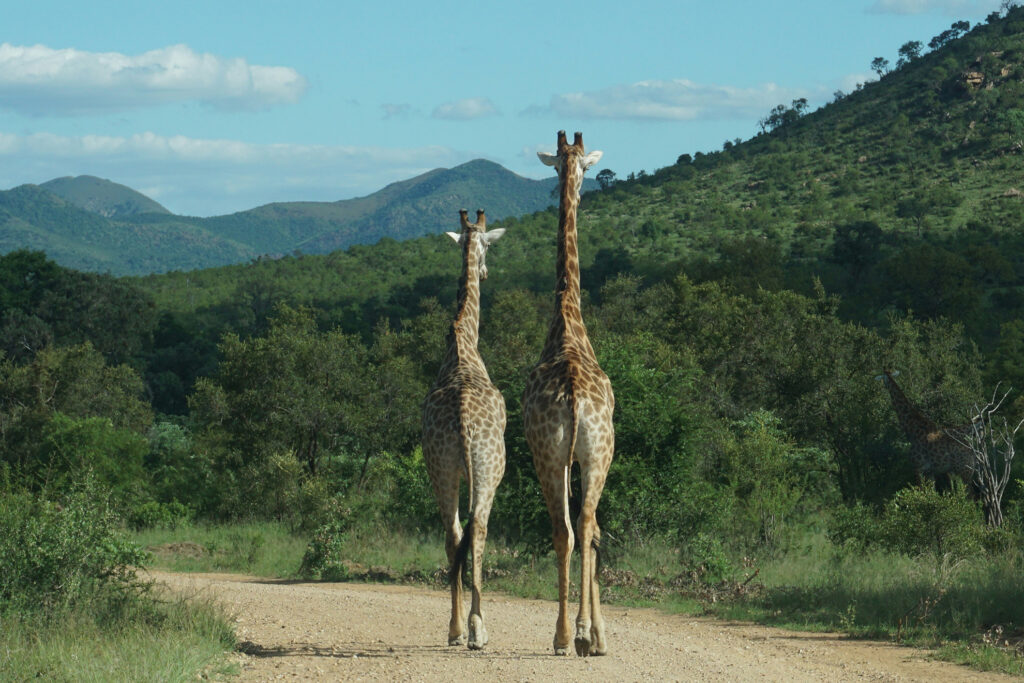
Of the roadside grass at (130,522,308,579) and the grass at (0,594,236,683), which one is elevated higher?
the grass at (0,594,236,683)

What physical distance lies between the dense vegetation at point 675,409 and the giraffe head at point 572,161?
4723mm

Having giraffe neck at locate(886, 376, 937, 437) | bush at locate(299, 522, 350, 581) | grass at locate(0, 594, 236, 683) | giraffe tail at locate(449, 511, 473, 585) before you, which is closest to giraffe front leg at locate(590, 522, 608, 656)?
giraffe tail at locate(449, 511, 473, 585)

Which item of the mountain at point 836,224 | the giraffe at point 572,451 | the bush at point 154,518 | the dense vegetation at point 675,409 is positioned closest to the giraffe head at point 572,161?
the giraffe at point 572,451

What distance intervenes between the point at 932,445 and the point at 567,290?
1100cm

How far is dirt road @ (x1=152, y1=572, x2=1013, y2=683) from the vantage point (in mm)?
8125

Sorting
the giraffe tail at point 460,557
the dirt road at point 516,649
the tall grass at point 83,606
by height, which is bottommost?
the dirt road at point 516,649

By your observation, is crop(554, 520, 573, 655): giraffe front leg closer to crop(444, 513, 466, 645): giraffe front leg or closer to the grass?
crop(444, 513, 466, 645): giraffe front leg

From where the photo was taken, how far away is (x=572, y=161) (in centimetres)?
1027

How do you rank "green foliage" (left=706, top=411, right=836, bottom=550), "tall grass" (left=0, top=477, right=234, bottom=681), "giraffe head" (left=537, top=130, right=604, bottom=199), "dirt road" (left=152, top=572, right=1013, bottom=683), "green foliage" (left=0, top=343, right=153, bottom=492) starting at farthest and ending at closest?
"green foliage" (left=0, top=343, right=153, bottom=492) < "green foliage" (left=706, top=411, right=836, bottom=550) < "giraffe head" (left=537, top=130, right=604, bottom=199) < "dirt road" (left=152, top=572, right=1013, bottom=683) < "tall grass" (left=0, top=477, right=234, bottom=681)

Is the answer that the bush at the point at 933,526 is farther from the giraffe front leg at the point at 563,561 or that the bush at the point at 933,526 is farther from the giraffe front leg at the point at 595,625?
the giraffe front leg at the point at 563,561

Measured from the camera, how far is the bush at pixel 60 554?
9.02 meters

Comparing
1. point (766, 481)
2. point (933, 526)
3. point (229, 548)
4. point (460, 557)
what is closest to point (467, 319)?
point (460, 557)

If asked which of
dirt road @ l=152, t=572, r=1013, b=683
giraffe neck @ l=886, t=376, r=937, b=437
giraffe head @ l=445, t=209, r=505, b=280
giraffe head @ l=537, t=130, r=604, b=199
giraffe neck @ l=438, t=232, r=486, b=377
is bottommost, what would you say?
dirt road @ l=152, t=572, r=1013, b=683

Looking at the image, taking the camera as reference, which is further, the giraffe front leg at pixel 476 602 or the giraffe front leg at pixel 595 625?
the giraffe front leg at pixel 476 602
